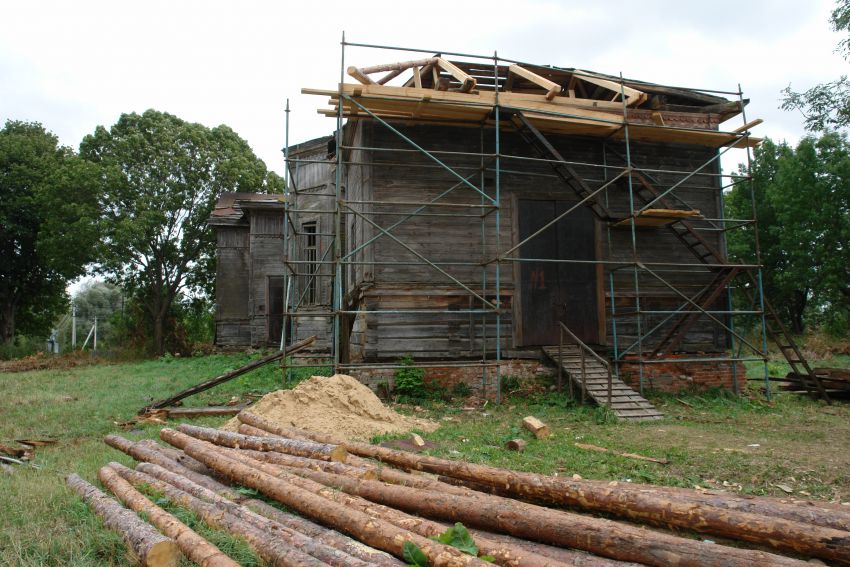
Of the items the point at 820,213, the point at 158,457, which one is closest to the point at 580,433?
the point at 158,457

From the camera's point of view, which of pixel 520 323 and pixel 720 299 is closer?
pixel 520 323

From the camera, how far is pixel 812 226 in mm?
25891

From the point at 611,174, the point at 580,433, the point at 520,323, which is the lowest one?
the point at 580,433

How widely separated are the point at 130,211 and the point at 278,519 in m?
22.1

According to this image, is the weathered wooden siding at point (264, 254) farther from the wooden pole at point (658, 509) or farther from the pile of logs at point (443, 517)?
the wooden pole at point (658, 509)

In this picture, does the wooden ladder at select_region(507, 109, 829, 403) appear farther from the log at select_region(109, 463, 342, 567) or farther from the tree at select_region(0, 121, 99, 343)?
the tree at select_region(0, 121, 99, 343)

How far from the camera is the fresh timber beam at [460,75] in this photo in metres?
10.8

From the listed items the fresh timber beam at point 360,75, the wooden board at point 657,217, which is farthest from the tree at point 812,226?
the fresh timber beam at point 360,75

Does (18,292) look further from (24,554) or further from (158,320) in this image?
(24,554)

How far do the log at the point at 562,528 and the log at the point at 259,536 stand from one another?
946mm

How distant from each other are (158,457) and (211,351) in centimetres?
1897

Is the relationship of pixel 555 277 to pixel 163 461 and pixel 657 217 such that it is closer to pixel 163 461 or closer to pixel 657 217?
pixel 657 217

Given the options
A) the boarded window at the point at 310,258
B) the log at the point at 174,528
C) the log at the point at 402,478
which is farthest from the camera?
the boarded window at the point at 310,258

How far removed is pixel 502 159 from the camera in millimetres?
12305
